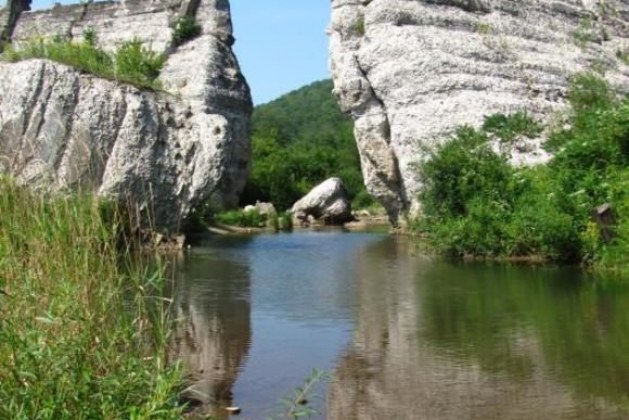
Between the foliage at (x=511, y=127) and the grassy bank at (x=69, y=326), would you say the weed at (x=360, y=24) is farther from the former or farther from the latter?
the grassy bank at (x=69, y=326)

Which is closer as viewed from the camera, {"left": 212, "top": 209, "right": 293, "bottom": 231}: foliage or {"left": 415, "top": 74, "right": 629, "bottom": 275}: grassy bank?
{"left": 415, "top": 74, "right": 629, "bottom": 275}: grassy bank

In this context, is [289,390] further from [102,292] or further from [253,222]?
[253,222]

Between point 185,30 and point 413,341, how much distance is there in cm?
1648

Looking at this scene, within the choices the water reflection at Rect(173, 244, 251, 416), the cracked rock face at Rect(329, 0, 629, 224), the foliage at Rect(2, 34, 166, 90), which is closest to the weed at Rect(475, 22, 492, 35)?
the cracked rock face at Rect(329, 0, 629, 224)

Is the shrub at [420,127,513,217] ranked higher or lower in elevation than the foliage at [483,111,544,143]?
lower

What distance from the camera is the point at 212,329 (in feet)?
26.7

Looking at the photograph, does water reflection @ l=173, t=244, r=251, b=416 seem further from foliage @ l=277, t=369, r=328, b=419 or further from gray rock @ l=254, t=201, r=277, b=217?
gray rock @ l=254, t=201, r=277, b=217

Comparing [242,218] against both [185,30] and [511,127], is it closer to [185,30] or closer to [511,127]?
[185,30]

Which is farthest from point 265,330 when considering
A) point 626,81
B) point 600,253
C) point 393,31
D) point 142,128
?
point 626,81

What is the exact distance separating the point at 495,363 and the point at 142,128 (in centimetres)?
1167

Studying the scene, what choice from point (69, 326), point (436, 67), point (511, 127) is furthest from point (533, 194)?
point (69, 326)

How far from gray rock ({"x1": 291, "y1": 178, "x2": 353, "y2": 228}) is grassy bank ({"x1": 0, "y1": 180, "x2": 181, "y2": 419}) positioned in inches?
956

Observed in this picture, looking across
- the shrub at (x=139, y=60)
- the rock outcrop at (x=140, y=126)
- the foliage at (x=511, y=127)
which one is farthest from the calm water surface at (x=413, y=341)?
the shrub at (x=139, y=60)

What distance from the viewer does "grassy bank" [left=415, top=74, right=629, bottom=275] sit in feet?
39.3
